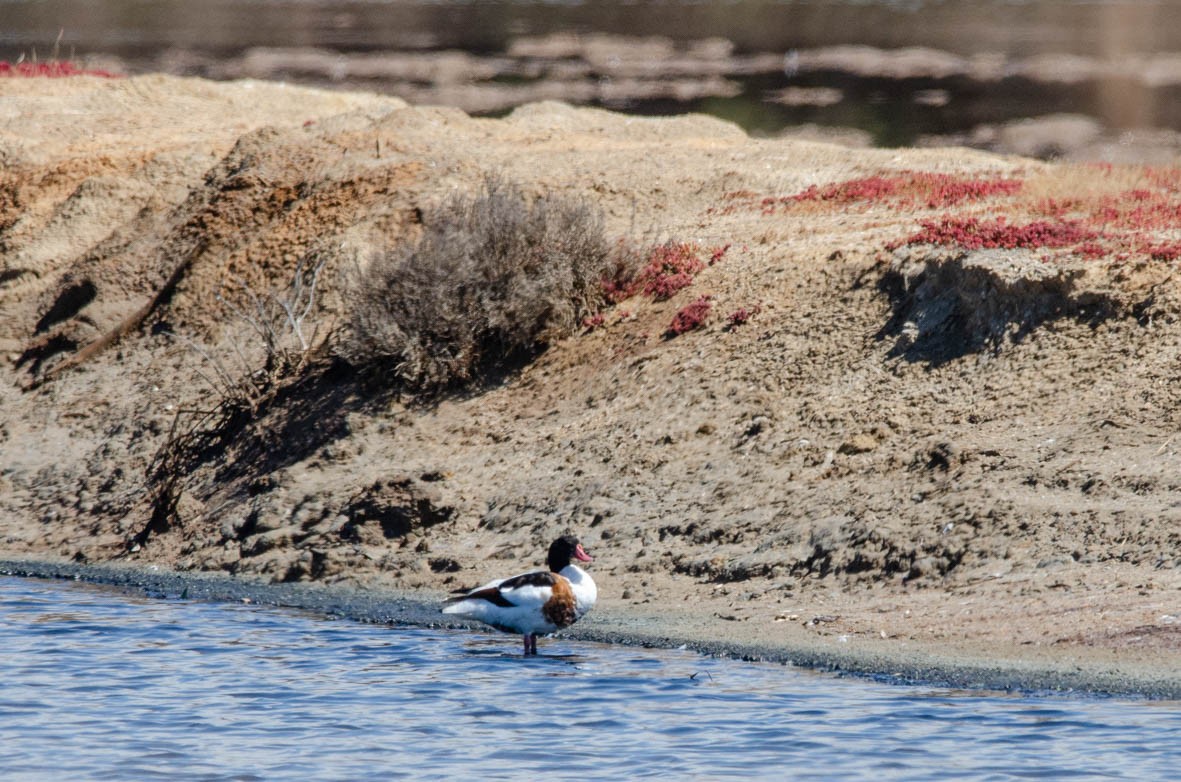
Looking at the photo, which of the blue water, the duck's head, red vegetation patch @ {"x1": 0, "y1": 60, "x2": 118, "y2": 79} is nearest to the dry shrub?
the blue water

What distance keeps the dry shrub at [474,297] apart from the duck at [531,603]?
5.58 m

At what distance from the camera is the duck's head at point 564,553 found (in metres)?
13.6

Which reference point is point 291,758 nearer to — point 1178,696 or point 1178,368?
point 1178,696

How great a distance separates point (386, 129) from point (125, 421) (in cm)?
623

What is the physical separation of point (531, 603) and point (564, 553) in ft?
2.22

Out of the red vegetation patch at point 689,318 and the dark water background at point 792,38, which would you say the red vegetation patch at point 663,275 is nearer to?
the red vegetation patch at point 689,318

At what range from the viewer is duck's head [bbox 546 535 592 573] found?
1356 centimetres

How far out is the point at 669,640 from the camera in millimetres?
13375

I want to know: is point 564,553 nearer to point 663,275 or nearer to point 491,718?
point 491,718

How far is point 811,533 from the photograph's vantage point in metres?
14.7

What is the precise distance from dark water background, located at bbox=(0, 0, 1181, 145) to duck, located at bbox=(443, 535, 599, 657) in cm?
3704

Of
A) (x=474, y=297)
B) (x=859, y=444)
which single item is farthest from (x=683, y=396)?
(x=474, y=297)

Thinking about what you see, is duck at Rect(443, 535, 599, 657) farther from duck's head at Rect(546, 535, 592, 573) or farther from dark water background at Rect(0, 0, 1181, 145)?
dark water background at Rect(0, 0, 1181, 145)

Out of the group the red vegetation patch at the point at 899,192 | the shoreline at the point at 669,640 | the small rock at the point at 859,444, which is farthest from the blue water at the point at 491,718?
the red vegetation patch at the point at 899,192
